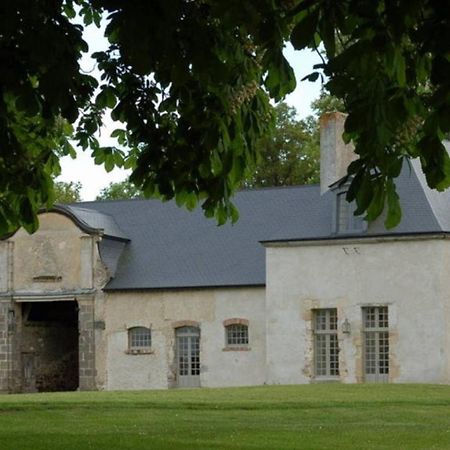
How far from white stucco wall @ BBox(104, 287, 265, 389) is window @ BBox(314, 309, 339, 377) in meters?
1.87

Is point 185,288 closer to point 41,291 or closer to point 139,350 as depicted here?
point 139,350

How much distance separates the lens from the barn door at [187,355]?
3644 centimetres

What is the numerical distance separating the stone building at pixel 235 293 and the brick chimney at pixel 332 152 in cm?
5

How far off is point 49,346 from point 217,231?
6439 mm

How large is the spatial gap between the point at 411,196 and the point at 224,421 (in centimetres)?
1613

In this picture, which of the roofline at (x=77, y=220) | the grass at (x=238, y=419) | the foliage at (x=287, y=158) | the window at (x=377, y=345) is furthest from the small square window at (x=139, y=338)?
the foliage at (x=287, y=158)

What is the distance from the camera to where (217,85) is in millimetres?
7930

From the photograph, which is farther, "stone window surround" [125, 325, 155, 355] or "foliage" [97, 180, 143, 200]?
"foliage" [97, 180, 143, 200]

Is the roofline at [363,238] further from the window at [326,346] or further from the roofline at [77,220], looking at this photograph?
the roofline at [77,220]

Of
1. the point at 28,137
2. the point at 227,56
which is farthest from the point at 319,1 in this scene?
the point at 28,137

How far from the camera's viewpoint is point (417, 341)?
32.9m

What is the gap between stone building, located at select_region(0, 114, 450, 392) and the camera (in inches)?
1308

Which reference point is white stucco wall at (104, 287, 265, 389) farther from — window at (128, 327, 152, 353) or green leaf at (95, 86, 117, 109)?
green leaf at (95, 86, 117, 109)

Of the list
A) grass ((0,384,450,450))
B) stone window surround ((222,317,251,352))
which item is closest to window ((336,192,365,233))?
stone window surround ((222,317,251,352))
